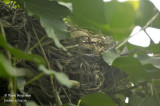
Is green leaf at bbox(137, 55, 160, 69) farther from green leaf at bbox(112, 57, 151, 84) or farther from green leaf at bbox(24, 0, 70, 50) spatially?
green leaf at bbox(24, 0, 70, 50)

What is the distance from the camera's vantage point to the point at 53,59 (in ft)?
1.88

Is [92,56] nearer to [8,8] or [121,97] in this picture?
[121,97]

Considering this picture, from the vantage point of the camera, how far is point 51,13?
1.85 feet

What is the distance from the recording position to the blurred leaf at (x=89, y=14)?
67cm

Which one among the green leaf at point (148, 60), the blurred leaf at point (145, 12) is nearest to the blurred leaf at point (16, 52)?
the green leaf at point (148, 60)

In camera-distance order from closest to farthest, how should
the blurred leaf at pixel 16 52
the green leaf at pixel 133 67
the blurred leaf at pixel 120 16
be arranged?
the blurred leaf at pixel 16 52 → the green leaf at pixel 133 67 → the blurred leaf at pixel 120 16

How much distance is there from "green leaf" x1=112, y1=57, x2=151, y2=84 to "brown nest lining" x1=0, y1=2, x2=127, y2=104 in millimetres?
85

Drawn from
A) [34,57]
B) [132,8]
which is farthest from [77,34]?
[34,57]

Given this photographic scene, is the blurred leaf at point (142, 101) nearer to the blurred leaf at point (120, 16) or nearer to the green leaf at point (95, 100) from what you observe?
the green leaf at point (95, 100)

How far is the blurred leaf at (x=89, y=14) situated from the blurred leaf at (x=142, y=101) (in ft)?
0.83

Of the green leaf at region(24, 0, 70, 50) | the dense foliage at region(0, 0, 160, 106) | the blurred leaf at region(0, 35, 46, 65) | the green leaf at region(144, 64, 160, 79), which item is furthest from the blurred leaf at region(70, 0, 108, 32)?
the blurred leaf at region(0, 35, 46, 65)

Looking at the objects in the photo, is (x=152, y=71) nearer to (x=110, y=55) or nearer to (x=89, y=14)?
(x=110, y=55)

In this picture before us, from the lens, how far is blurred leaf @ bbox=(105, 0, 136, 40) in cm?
66

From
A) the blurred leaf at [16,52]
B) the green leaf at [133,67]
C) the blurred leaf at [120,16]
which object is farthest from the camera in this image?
the blurred leaf at [120,16]
